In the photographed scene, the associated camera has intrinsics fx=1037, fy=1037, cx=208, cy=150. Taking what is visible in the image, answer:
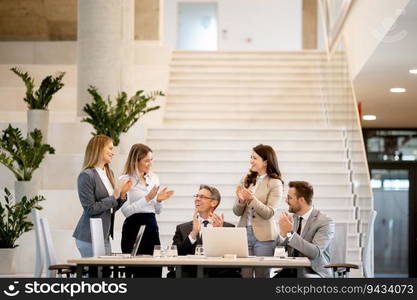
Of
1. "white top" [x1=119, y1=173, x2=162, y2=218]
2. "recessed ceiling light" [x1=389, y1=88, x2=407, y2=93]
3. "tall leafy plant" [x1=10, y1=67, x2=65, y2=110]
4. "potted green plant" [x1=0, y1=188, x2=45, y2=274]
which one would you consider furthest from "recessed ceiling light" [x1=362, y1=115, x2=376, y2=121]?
"white top" [x1=119, y1=173, x2=162, y2=218]

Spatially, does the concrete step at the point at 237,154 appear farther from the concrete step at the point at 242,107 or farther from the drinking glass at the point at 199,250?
the drinking glass at the point at 199,250

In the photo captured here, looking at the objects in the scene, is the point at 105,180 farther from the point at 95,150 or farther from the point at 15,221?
the point at 15,221

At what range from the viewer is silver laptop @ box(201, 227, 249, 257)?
788 centimetres

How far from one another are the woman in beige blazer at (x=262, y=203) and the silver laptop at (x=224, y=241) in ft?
3.19

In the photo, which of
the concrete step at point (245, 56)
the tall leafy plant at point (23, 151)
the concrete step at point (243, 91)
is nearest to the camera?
the tall leafy plant at point (23, 151)

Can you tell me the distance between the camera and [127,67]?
16.2m

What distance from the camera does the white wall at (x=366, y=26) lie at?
11.7 m

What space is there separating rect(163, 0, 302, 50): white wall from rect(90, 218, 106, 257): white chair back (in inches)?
778

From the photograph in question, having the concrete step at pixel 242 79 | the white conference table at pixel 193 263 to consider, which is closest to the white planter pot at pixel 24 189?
the white conference table at pixel 193 263

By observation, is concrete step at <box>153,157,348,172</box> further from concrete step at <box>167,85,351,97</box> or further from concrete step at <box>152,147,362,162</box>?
concrete step at <box>167,85,351,97</box>

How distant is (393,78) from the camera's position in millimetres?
14984

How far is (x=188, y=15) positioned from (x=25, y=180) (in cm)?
1750

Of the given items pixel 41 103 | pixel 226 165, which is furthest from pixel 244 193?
pixel 226 165

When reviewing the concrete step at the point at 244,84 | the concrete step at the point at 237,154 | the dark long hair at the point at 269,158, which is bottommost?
the dark long hair at the point at 269,158
